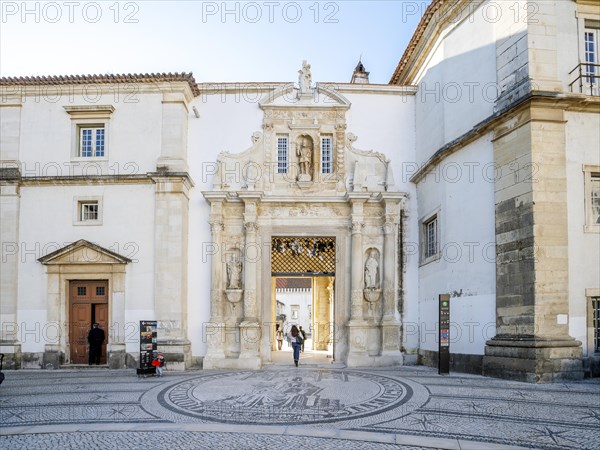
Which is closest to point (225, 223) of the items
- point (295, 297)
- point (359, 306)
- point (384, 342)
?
point (359, 306)

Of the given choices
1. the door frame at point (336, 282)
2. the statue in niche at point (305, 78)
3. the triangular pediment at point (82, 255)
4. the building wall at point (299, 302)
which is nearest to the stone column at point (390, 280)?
the door frame at point (336, 282)

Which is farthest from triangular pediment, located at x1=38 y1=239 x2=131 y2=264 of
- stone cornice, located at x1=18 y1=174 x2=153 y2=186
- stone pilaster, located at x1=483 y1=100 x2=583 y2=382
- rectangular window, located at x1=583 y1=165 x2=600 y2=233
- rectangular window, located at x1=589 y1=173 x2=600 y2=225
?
rectangular window, located at x1=589 y1=173 x2=600 y2=225

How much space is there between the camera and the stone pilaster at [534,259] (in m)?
→ 11.6

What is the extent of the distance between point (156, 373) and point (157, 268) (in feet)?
10.2

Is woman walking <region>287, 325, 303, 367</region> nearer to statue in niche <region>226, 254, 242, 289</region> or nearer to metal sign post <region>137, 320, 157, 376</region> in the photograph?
statue in niche <region>226, 254, 242, 289</region>

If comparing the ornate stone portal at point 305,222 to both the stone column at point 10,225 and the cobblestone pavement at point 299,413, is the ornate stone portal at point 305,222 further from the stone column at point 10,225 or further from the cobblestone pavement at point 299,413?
the stone column at point 10,225

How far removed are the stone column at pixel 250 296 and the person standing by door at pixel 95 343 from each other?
3874 millimetres

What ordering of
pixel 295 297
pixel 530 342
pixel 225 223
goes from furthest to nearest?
pixel 295 297 < pixel 225 223 < pixel 530 342

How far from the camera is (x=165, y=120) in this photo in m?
16.4

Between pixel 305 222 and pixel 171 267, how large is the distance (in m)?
4.09

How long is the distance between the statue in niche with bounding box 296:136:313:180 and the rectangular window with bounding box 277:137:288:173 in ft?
1.31

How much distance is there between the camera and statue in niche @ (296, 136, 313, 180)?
17.1 m

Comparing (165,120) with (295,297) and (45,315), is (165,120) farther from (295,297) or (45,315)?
(295,297)

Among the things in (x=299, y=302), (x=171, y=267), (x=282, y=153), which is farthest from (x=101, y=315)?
(x=299, y=302)
